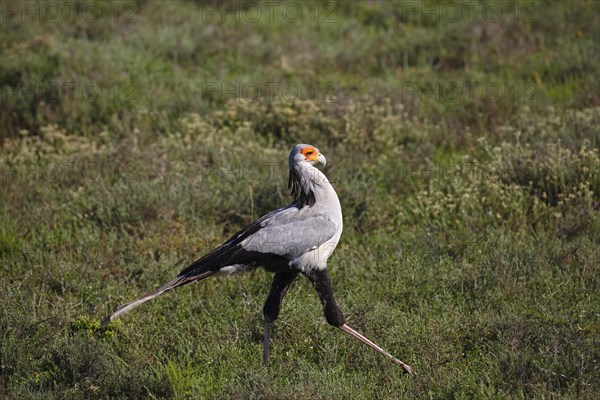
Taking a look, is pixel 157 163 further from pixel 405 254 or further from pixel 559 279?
pixel 559 279

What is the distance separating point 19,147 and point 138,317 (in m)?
4.41

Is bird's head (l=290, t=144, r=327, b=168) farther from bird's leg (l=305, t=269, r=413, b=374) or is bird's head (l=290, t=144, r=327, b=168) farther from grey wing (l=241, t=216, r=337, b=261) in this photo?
bird's leg (l=305, t=269, r=413, b=374)

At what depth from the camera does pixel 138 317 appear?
643 cm

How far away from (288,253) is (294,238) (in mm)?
124

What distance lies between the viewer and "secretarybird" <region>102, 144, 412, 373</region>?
573 cm

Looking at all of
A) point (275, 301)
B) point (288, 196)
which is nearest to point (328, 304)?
point (275, 301)

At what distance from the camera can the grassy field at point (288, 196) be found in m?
5.63

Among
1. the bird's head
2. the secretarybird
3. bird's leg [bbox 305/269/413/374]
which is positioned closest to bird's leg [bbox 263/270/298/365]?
the secretarybird

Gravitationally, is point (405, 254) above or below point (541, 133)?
A: below

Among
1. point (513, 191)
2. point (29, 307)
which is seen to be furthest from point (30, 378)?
point (513, 191)

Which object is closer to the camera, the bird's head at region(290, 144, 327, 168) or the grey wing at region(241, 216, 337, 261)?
the grey wing at region(241, 216, 337, 261)

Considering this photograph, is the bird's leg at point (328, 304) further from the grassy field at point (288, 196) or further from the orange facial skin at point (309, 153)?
the orange facial skin at point (309, 153)

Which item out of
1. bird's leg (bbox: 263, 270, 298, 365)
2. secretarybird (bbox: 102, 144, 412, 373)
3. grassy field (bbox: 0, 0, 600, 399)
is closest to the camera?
grassy field (bbox: 0, 0, 600, 399)

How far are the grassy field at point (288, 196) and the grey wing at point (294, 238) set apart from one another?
0.78 metres
